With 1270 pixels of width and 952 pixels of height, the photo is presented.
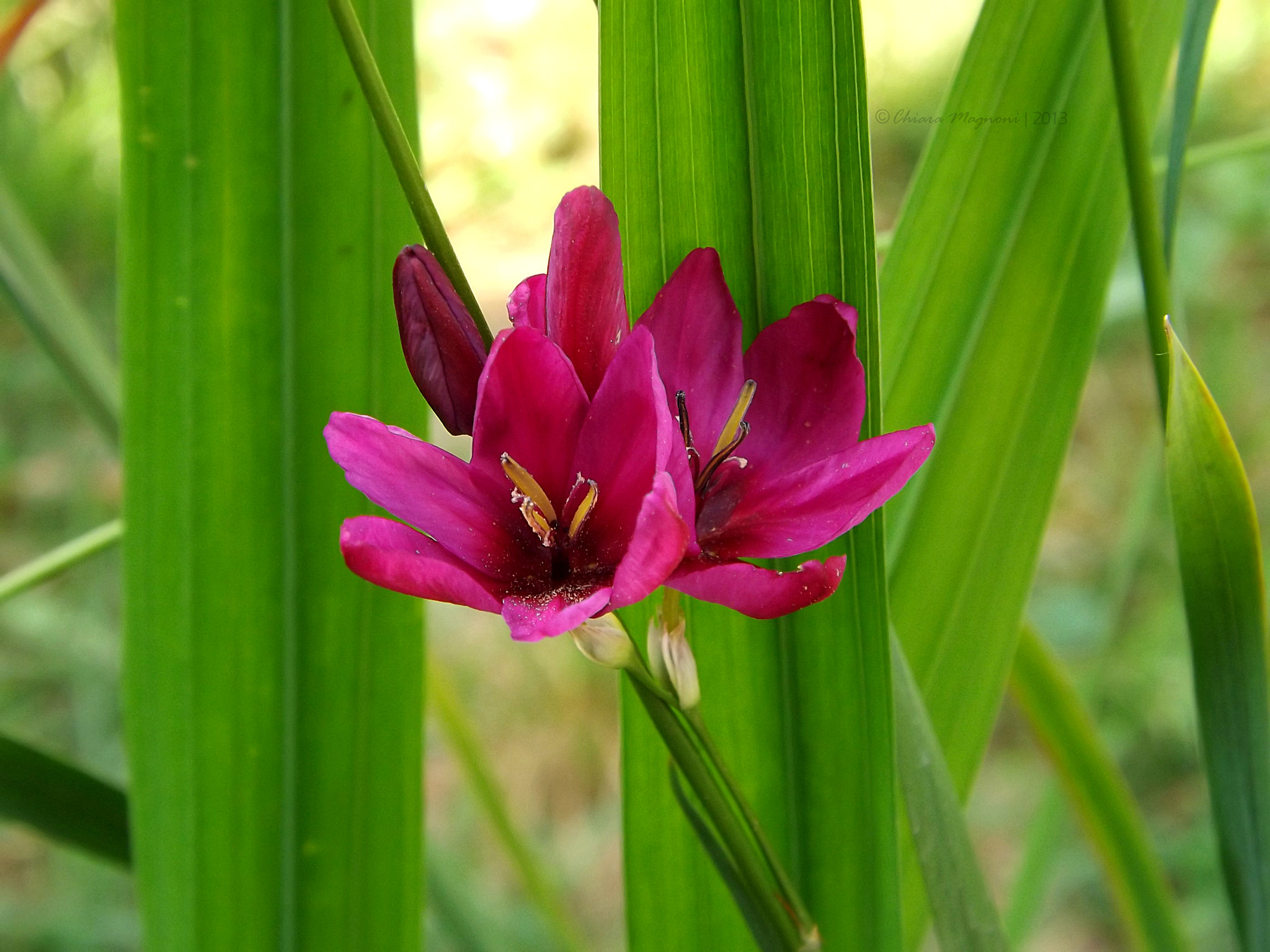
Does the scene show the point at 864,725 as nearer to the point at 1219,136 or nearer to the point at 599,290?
the point at 599,290

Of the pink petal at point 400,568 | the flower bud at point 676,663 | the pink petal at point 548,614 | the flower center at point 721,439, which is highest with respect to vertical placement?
the flower center at point 721,439

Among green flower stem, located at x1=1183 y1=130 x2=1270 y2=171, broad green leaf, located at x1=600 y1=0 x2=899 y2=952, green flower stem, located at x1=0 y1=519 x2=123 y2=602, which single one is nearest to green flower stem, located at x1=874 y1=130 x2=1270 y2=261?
green flower stem, located at x1=1183 y1=130 x2=1270 y2=171

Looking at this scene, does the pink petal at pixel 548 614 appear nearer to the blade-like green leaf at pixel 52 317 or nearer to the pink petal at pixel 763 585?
the pink petal at pixel 763 585

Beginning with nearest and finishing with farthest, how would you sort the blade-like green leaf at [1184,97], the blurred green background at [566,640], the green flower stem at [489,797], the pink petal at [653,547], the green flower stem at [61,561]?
the pink petal at [653,547]
the blade-like green leaf at [1184,97]
the green flower stem at [61,561]
the green flower stem at [489,797]
the blurred green background at [566,640]

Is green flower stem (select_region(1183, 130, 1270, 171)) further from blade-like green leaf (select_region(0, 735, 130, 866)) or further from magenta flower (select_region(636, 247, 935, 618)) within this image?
blade-like green leaf (select_region(0, 735, 130, 866))

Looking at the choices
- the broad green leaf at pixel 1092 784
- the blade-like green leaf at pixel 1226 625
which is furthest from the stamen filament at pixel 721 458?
the broad green leaf at pixel 1092 784

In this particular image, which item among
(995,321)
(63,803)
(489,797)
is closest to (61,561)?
(63,803)

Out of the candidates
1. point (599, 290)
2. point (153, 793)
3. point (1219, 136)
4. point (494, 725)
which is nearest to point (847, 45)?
point (599, 290)
